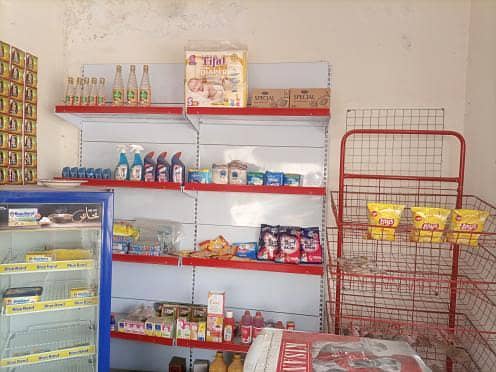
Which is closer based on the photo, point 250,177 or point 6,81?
point 6,81

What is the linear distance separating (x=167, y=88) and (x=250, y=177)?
3.24 feet

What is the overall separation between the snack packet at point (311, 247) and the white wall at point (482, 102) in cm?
104

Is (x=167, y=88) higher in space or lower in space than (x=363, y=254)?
higher

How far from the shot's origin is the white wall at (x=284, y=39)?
9.04 ft

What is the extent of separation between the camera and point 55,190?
215 centimetres

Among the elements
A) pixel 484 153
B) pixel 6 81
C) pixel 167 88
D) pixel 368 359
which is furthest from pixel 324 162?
pixel 6 81

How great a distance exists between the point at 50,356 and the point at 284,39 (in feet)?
8.45

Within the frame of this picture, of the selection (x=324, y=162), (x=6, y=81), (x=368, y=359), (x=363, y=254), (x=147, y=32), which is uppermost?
(x=147, y=32)

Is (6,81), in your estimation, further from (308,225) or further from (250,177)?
(308,225)

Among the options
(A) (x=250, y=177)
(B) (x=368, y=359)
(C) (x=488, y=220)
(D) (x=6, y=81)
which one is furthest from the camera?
(A) (x=250, y=177)

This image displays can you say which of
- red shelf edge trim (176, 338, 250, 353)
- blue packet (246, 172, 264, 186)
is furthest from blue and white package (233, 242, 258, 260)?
red shelf edge trim (176, 338, 250, 353)

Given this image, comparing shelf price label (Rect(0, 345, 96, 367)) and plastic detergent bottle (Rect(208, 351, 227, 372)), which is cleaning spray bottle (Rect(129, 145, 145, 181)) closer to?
shelf price label (Rect(0, 345, 96, 367))

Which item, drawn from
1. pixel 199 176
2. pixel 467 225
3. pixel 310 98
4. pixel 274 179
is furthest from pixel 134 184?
pixel 467 225

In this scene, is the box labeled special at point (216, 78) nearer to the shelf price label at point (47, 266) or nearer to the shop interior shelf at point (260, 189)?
the shop interior shelf at point (260, 189)
